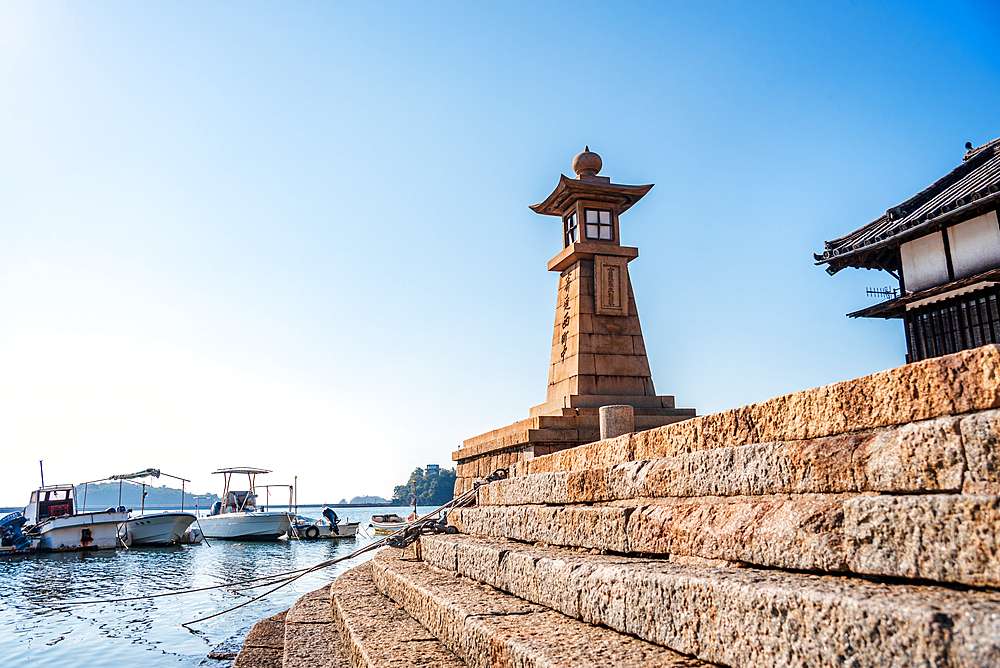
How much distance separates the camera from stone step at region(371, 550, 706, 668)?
2.23m

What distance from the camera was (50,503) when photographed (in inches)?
1237

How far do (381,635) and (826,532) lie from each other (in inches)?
101

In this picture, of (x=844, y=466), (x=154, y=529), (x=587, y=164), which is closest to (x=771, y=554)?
(x=844, y=466)

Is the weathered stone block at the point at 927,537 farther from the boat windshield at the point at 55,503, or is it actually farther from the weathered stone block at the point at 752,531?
the boat windshield at the point at 55,503

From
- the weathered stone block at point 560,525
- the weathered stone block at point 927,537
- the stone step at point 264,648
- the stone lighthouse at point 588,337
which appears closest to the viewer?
the weathered stone block at point 927,537

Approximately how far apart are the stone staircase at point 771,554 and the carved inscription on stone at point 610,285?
6.80m

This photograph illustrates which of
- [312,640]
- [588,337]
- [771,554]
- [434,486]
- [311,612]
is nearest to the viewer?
[771,554]

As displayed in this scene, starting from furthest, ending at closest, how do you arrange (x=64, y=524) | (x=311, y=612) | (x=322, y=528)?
(x=322, y=528) → (x=64, y=524) → (x=311, y=612)

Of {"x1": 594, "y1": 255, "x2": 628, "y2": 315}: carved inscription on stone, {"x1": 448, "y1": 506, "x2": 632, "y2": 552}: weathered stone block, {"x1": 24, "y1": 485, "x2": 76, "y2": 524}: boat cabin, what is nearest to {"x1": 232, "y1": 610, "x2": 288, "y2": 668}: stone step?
{"x1": 448, "y1": 506, "x2": 632, "y2": 552}: weathered stone block

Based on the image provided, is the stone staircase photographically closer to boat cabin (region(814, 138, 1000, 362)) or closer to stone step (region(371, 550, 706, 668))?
stone step (region(371, 550, 706, 668))

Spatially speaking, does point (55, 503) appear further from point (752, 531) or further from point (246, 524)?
point (752, 531)

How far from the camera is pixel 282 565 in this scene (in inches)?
894

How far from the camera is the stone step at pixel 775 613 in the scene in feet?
4.69

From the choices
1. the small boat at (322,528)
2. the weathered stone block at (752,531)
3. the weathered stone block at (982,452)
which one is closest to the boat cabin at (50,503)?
the small boat at (322,528)
